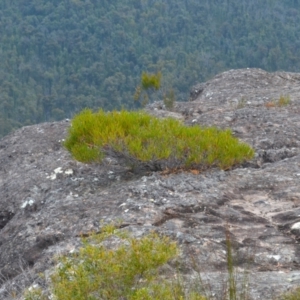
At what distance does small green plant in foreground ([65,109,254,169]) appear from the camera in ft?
16.8

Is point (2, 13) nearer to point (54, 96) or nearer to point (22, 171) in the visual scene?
point (54, 96)

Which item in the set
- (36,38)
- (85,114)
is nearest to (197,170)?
(85,114)

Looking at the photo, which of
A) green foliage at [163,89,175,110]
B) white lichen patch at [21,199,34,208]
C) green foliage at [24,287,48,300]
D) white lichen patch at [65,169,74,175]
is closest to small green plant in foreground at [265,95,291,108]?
green foliage at [163,89,175,110]

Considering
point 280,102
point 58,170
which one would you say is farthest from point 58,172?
point 280,102

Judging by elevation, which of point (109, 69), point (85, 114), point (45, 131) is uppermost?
point (85, 114)

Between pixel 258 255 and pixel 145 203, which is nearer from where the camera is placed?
pixel 258 255

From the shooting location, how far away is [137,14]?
62500mm

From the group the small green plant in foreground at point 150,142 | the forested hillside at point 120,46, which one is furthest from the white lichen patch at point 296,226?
the forested hillside at point 120,46

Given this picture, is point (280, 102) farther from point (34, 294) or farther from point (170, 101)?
point (34, 294)

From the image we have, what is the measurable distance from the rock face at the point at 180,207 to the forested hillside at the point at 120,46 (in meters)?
36.3

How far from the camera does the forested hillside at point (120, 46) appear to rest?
4681 centimetres

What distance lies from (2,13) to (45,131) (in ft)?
188

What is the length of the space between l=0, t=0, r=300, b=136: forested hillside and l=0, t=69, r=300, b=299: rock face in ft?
119

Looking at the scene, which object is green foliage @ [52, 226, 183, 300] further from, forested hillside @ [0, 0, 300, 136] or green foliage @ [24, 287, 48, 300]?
forested hillside @ [0, 0, 300, 136]
